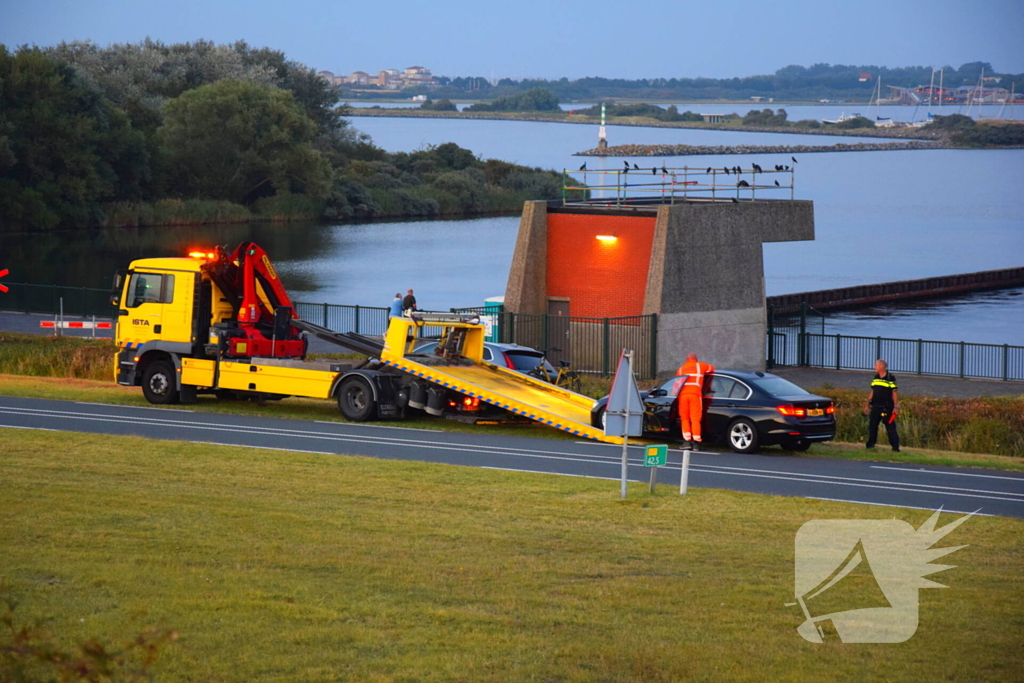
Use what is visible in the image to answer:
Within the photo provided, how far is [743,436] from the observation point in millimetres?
21422

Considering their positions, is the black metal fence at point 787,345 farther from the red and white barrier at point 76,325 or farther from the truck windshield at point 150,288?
the truck windshield at point 150,288

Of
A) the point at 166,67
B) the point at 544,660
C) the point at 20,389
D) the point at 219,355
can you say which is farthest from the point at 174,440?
the point at 166,67

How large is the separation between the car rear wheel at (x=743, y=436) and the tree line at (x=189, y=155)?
73.1 metres

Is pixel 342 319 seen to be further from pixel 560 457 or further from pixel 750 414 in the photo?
pixel 560 457

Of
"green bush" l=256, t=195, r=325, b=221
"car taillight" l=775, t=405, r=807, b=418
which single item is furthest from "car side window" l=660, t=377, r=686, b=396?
"green bush" l=256, t=195, r=325, b=221

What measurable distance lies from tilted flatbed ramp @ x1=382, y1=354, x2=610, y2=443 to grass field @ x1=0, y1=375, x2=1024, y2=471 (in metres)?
0.64

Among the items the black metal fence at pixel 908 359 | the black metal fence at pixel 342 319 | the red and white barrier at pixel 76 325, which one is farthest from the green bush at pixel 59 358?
the black metal fence at pixel 908 359

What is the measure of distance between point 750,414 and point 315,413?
29.5 feet

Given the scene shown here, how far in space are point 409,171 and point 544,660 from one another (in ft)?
389

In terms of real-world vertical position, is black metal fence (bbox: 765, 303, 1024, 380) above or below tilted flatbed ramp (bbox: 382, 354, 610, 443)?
above

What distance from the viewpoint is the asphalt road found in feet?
56.6

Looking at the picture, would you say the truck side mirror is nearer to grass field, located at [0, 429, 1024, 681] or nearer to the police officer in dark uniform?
grass field, located at [0, 429, 1024, 681]

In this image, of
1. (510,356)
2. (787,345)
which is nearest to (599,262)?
(787,345)

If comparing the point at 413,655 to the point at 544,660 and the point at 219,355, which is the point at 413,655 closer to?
the point at 544,660
